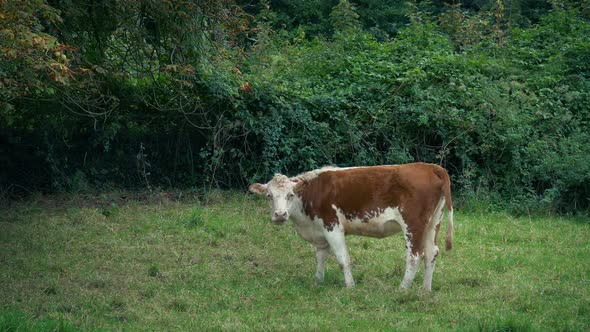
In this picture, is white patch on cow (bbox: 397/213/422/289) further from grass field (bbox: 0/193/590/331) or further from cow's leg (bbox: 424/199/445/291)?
grass field (bbox: 0/193/590/331)

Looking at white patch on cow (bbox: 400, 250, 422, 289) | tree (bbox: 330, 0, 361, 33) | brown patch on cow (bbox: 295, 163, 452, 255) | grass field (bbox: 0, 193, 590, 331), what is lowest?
grass field (bbox: 0, 193, 590, 331)

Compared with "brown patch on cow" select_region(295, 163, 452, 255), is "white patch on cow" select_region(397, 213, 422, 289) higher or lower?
lower

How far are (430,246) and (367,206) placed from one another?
962 mm

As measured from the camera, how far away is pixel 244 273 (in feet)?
36.8

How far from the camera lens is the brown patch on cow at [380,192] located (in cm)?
1031

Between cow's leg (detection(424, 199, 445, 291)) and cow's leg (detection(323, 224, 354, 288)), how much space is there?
3.23 feet

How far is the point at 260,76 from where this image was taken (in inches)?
687

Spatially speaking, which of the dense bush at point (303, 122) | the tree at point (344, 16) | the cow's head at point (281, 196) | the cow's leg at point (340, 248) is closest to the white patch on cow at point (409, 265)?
the cow's leg at point (340, 248)

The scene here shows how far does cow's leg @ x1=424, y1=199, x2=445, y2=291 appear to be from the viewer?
33.7 ft

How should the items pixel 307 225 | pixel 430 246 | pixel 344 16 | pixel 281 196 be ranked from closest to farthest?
1. pixel 430 246
2. pixel 281 196
3. pixel 307 225
4. pixel 344 16

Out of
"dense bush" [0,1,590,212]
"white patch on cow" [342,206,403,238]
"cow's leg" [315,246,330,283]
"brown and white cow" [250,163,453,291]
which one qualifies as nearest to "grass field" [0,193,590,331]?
"cow's leg" [315,246,330,283]

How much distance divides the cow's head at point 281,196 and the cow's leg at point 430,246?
185cm

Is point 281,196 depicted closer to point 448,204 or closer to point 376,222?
point 376,222

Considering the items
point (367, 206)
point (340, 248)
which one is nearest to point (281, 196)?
point (340, 248)
